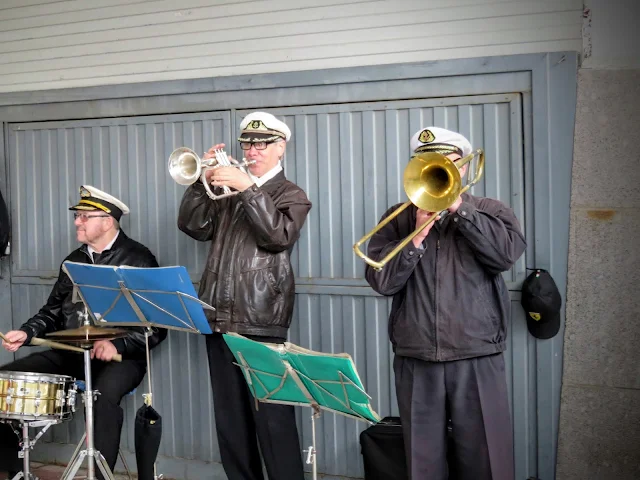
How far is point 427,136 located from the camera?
361 cm

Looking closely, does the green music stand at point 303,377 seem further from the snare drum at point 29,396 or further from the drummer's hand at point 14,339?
the drummer's hand at point 14,339

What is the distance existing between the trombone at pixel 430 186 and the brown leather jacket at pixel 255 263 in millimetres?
920

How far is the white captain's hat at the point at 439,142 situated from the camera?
3.56 m

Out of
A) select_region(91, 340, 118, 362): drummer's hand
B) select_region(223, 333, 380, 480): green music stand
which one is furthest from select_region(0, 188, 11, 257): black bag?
select_region(223, 333, 380, 480): green music stand

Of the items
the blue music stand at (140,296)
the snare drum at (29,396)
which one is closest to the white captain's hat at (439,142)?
the blue music stand at (140,296)

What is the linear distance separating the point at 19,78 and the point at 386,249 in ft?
11.2

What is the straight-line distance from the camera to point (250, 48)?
197 inches

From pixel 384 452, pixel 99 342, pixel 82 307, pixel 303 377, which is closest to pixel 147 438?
pixel 99 342

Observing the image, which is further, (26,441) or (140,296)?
(26,441)

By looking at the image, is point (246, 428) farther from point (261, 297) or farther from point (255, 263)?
point (255, 263)

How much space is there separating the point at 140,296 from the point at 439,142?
1.63 meters

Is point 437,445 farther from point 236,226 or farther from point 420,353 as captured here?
point 236,226

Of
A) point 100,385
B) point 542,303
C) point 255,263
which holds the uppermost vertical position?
point 255,263

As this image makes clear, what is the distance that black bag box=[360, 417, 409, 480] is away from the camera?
4.23 m
